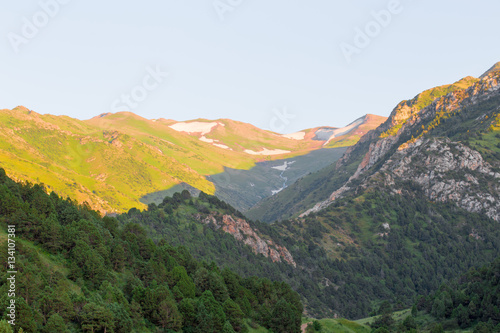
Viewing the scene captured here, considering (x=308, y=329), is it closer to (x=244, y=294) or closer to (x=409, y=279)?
(x=244, y=294)

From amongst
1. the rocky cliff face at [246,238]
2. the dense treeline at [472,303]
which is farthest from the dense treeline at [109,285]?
the rocky cliff face at [246,238]

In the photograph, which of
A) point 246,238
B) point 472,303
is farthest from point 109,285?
point 246,238

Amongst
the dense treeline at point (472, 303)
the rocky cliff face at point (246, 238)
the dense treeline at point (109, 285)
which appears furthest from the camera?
the rocky cliff face at point (246, 238)

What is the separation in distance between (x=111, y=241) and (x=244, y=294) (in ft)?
107

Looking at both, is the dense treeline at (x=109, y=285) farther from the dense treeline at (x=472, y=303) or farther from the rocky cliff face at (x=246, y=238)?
the rocky cliff face at (x=246, y=238)

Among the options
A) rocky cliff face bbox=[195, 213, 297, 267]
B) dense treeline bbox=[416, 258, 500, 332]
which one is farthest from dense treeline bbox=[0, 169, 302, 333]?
rocky cliff face bbox=[195, 213, 297, 267]

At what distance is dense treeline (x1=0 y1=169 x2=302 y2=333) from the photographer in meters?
54.1

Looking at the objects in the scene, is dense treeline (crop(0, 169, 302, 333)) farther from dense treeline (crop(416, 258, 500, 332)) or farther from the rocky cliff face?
the rocky cliff face

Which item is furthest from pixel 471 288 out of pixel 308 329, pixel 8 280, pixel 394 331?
pixel 8 280

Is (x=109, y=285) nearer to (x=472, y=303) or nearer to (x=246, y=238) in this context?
(x=472, y=303)

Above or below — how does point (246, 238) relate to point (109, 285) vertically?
below

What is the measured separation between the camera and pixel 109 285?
66062mm

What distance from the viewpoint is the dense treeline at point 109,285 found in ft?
178

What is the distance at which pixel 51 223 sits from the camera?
7531cm
